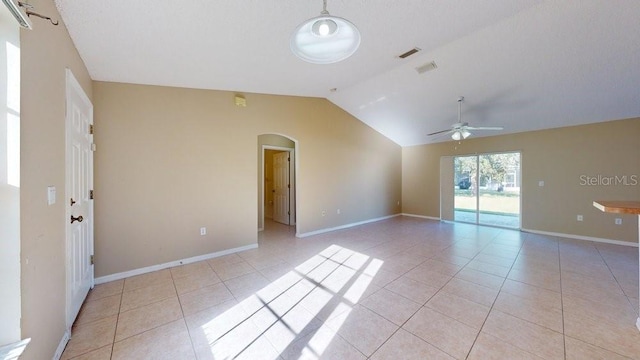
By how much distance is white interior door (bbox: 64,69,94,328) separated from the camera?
1983 mm

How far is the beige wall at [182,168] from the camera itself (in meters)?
2.95

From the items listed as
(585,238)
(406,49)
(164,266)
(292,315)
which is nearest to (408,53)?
(406,49)

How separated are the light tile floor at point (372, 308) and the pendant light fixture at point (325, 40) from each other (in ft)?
6.64

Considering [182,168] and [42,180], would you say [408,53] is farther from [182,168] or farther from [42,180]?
[42,180]

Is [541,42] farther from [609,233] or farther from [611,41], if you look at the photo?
[609,233]

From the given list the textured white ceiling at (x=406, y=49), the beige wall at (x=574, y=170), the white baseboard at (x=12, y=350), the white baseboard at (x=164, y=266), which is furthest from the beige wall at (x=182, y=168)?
the beige wall at (x=574, y=170)

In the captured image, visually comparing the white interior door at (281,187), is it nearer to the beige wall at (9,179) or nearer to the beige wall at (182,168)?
the beige wall at (182,168)

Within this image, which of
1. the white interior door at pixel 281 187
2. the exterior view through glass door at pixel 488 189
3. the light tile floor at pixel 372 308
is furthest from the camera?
the white interior door at pixel 281 187

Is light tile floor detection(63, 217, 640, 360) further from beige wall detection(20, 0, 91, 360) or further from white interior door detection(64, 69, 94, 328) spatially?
beige wall detection(20, 0, 91, 360)

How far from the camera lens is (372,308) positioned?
2348 millimetres

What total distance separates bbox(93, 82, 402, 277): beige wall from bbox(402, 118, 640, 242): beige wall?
489 cm

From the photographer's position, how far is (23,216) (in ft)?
4.25

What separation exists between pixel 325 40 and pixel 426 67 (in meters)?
3.07

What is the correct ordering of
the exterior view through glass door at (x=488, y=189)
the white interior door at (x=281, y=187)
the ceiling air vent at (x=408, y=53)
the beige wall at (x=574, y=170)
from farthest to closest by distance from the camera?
the white interior door at (x=281, y=187) < the exterior view through glass door at (x=488, y=189) < the beige wall at (x=574, y=170) < the ceiling air vent at (x=408, y=53)
